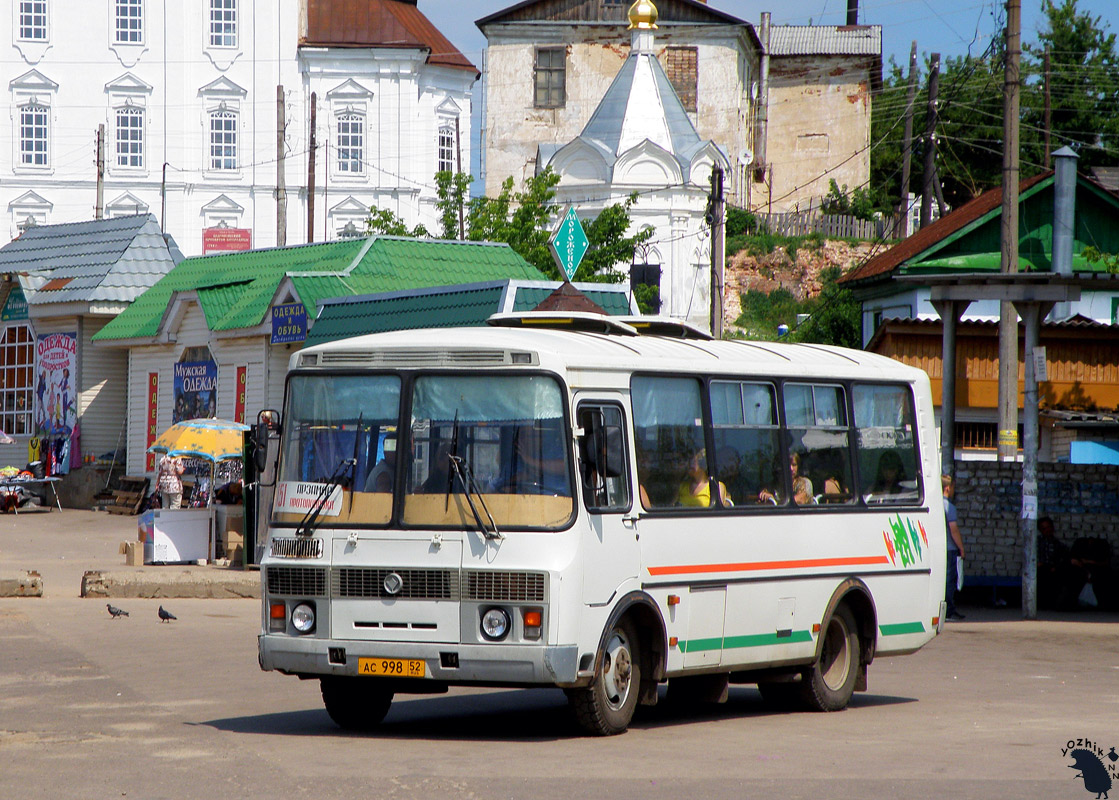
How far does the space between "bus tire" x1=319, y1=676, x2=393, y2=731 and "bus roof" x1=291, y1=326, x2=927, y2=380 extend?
6.84ft

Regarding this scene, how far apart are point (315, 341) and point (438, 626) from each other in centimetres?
1921

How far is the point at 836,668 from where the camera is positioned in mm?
13016

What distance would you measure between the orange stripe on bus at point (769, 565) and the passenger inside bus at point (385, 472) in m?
1.80

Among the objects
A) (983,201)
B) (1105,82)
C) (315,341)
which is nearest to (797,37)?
(1105,82)

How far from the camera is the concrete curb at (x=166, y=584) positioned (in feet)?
68.5

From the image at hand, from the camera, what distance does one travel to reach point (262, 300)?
33375mm

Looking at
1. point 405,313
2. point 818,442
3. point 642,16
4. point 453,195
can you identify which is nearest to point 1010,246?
point 405,313

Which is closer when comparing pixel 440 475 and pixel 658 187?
pixel 440 475

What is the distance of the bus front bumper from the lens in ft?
33.1

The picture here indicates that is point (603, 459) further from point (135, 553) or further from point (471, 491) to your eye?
point (135, 553)

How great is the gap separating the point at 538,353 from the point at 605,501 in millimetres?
1031

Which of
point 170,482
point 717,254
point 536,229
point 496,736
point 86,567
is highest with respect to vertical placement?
point 536,229

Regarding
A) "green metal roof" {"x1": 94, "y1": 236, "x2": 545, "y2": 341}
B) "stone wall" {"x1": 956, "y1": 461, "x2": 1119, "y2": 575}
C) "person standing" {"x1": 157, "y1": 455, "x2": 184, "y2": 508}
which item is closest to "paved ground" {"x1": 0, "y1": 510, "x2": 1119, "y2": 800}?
"stone wall" {"x1": 956, "y1": 461, "x2": 1119, "y2": 575}

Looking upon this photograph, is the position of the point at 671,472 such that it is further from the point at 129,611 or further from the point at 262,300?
the point at 262,300
